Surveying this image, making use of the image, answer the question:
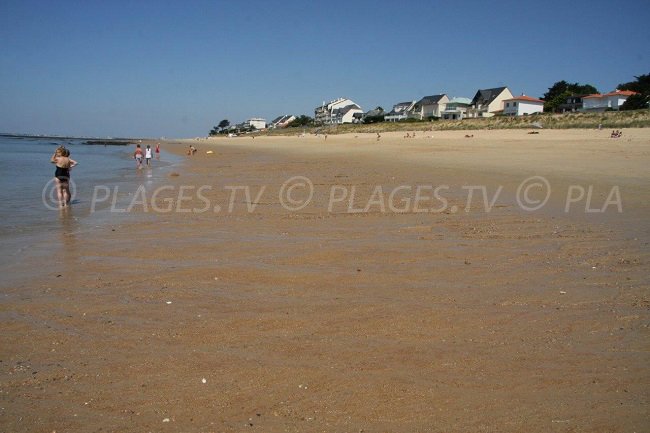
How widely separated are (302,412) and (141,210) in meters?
8.48

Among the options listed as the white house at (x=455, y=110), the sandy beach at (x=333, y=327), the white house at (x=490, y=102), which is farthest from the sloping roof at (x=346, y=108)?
the sandy beach at (x=333, y=327)

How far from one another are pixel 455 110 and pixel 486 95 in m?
7.01

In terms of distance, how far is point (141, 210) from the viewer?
10.4 m

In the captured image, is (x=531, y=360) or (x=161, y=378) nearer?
(x=161, y=378)

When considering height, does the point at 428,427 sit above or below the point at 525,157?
below

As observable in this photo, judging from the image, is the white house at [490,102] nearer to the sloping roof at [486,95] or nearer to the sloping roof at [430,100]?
the sloping roof at [486,95]

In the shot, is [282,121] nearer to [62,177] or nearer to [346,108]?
[346,108]

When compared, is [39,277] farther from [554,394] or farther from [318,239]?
[554,394]

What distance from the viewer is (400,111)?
→ 118 metres

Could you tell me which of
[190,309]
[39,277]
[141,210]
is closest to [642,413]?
[190,309]

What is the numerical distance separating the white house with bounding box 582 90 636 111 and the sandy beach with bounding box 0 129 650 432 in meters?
73.9

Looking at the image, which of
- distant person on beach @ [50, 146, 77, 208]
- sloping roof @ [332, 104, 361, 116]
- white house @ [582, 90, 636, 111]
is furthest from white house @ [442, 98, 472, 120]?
distant person on beach @ [50, 146, 77, 208]

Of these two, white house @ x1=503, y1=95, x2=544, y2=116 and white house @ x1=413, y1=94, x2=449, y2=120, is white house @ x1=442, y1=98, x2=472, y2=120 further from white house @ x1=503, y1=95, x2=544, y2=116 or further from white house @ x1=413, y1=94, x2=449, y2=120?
white house @ x1=503, y1=95, x2=544, y2=116

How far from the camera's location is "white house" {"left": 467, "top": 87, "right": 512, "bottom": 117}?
8969 cm
